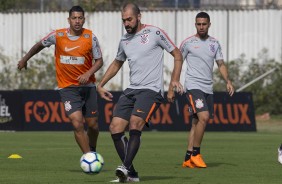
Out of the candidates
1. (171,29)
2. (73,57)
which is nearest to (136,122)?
(73,57)

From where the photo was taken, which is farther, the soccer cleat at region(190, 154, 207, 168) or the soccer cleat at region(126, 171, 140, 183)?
the soccer cleat at region(190, 154, 207, 168)

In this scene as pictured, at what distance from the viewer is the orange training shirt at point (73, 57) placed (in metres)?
15.4

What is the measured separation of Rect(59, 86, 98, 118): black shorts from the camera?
1530cm

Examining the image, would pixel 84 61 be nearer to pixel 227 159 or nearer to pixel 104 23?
pixel 227 159

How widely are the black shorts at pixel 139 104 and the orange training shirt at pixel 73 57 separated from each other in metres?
2.02

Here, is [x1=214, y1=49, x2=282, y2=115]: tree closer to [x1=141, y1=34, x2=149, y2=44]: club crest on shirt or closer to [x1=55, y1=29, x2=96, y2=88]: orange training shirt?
[x1=55, y1=29, x2=96, y2=88]: orange training shirt

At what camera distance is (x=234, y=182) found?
13461 millimetres

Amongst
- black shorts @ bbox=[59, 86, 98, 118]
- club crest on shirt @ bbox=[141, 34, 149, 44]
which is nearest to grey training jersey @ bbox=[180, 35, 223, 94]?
black shorts @ bbox=[59, 86, 98, 118]

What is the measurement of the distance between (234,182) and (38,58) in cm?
3043

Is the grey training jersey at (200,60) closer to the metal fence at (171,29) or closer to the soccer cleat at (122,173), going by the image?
the soccer cleat at (122,173)

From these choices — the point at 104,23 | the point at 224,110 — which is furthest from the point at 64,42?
the point at 104,23

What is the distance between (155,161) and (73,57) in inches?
121

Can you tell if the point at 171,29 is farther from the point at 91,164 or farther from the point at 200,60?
the point at 91,164

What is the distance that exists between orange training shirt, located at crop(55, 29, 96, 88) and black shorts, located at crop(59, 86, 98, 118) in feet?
0.38
